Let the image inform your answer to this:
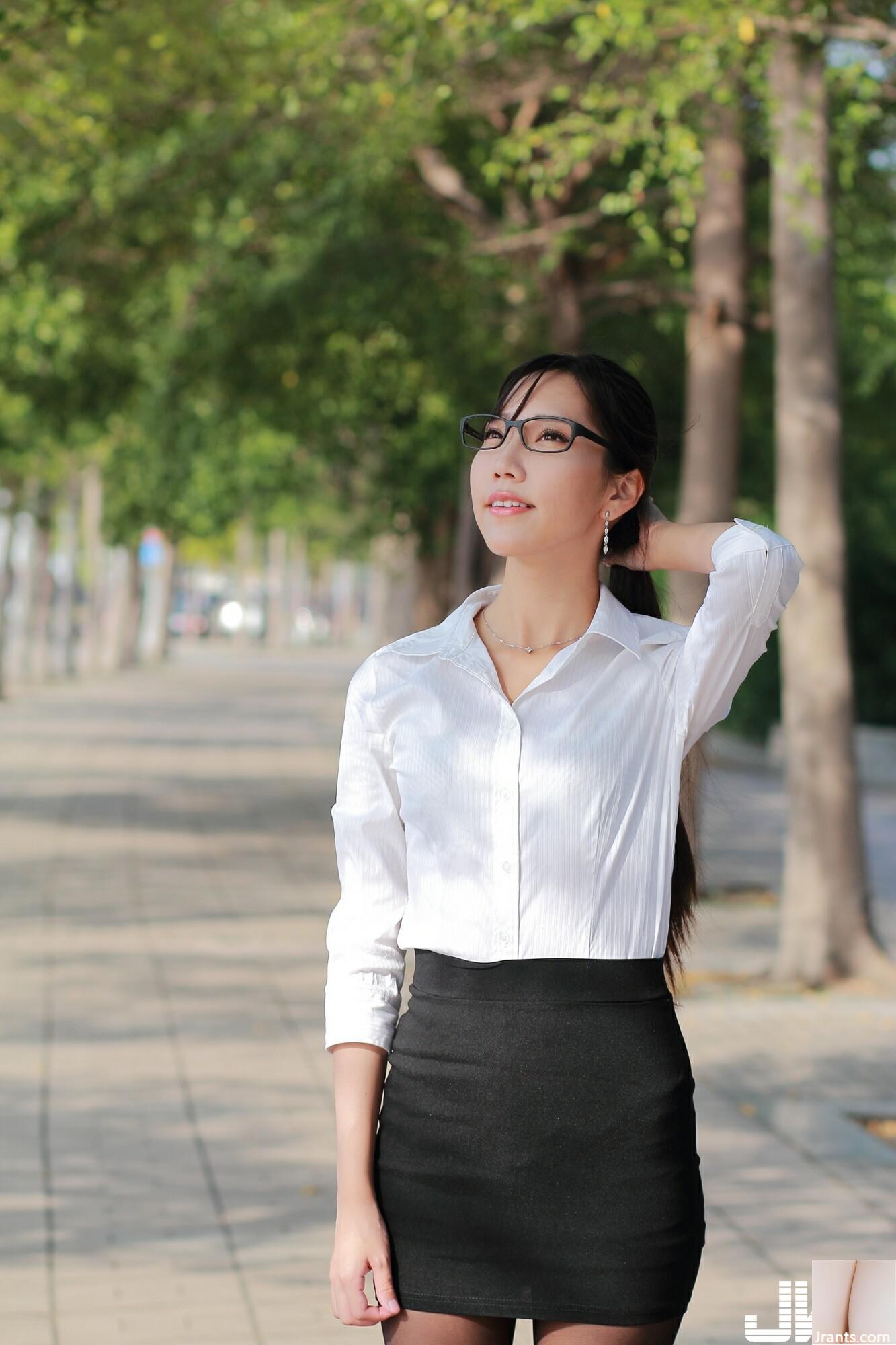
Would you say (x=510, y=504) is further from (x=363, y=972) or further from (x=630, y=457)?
(x=363, y=972)

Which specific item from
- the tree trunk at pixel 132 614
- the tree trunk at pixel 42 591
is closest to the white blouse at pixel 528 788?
the tree trunk at pixel 42 591

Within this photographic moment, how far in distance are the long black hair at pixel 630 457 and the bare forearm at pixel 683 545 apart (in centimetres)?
3

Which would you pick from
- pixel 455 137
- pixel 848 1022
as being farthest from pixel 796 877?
pixel 455 137

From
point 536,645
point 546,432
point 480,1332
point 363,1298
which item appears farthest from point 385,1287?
point 546,432

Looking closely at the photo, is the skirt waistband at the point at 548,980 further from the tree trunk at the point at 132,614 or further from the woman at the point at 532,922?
the tree trunk at the point at 132,614

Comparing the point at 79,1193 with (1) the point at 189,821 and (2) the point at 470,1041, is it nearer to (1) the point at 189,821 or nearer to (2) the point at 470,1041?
(2) the point at 470,1041

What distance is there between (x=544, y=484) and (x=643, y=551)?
0.22m

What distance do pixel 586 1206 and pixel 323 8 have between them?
9503 millimetres

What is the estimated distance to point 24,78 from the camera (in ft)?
43.1

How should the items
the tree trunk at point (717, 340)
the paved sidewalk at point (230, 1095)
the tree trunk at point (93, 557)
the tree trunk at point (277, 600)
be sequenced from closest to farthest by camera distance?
the paved sidewalk at point (230, 1095) < the tree trunk at point (717, 340) < the tree trunk at point (93, 557) < the tree trunk at point (277, 600)

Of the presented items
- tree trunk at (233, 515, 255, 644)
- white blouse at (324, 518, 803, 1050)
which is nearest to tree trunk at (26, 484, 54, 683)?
tree trunk at (233, 515, 255, 644)

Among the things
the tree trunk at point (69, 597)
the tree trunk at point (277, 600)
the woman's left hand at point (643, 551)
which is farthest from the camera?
the tree trunk at point (277, 600)

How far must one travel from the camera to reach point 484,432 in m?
2.53

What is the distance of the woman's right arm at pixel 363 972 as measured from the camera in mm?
2330
